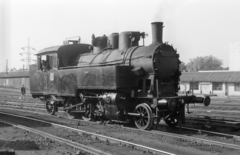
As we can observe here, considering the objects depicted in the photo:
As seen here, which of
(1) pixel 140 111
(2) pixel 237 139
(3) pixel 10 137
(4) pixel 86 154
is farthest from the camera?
Answer: (1) pixel 140 111

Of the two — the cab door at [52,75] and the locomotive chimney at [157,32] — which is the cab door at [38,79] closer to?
the cab door at [52,75]

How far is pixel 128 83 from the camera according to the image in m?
10.3

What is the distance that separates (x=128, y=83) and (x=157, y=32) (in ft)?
7.11

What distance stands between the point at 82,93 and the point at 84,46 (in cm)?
320

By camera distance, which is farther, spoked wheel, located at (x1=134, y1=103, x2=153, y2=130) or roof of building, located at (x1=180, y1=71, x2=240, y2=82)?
roof of building, located at (x1=180, y1=71, x2=240, y2=82)

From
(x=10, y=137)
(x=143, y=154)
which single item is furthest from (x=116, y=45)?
(x=143, y=154)

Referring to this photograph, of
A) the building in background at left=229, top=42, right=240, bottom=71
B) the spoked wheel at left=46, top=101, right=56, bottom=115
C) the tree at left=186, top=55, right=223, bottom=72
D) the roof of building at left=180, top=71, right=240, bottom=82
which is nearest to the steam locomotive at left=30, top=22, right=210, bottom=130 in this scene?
the spoked wheel at left=46, top=101, right=56, bottom=115

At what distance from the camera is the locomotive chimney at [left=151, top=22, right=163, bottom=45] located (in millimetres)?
10333

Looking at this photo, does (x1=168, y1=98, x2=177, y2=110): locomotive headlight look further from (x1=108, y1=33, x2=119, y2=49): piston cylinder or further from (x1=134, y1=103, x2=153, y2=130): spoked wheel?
(x1=108, y1=33, x2=119, y2=49): piston cylinder

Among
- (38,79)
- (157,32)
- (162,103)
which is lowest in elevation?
(162,103)

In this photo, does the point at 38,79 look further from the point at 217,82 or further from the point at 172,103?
the point at 217,82

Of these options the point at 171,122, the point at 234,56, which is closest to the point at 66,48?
the point at 171,122

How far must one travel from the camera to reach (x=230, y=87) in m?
38.1

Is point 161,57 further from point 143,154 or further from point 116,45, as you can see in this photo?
point 143,154
